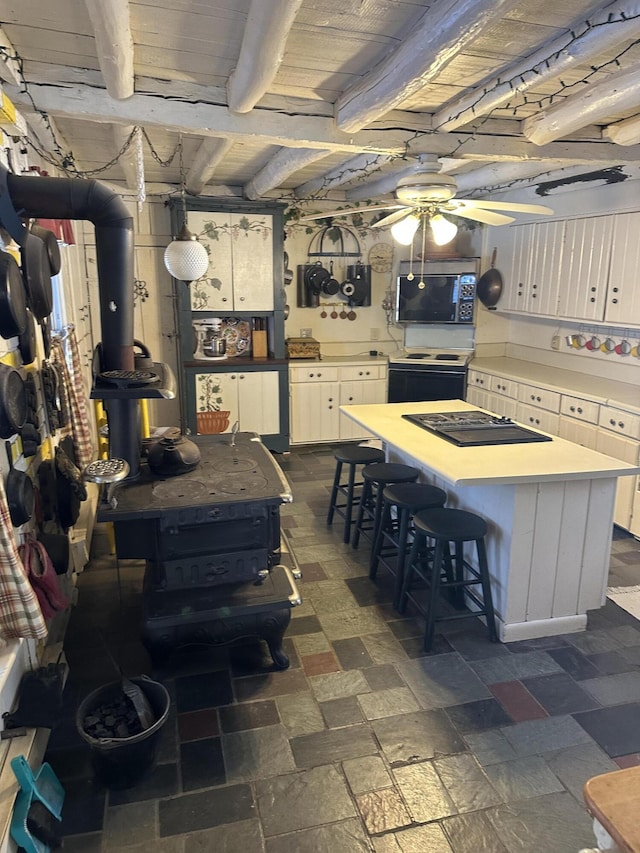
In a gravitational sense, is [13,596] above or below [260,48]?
below

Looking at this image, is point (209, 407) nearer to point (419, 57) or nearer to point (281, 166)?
point (281, 166)

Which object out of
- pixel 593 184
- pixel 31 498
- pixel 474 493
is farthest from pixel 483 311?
pixel 31 498

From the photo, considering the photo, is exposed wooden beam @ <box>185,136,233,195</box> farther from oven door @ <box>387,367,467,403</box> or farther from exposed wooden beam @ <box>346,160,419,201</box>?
oven door @ <box>387,367,467,403</box>

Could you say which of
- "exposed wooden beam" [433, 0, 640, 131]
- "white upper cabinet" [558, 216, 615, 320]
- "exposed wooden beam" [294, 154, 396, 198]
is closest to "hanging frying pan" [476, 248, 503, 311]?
"white upper cabinet" [558, 216, 615, 320]

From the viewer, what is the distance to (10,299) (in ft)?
6.54

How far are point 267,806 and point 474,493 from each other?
1.75 meters

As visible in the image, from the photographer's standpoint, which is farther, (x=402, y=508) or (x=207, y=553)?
(x=402, y=508)

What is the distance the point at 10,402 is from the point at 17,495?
1.05ft

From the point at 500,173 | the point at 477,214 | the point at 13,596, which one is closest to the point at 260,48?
the point at 477,214

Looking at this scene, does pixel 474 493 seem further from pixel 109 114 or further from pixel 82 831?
pixel 109 114

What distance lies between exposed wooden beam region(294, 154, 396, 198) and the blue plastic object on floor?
10.8 ft

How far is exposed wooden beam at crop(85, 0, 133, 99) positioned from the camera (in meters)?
1.65

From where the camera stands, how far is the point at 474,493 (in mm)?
3141

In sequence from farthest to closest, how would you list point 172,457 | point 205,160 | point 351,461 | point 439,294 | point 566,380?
point 439,294, point 566,380, point 351,461, point 205,160, point 172,457
